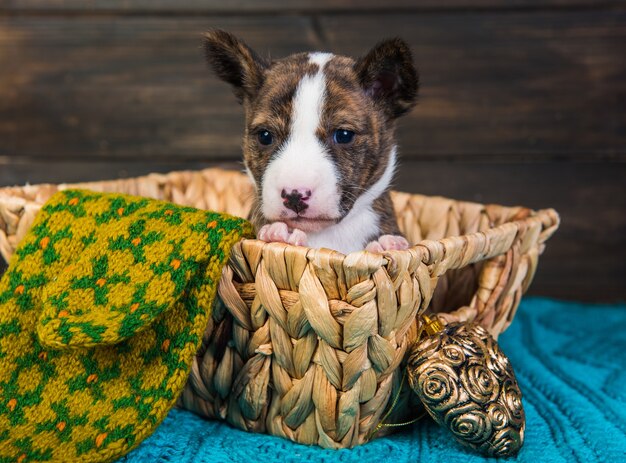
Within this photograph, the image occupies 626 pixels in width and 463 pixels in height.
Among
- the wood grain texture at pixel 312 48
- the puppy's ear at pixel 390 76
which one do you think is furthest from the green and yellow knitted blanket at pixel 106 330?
the wood grain texture at pixel 312 48

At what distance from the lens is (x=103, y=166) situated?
9.26 feet

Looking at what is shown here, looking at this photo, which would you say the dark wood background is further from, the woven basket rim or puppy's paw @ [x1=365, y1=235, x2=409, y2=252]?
puppy's paw @ [x1=365, y1=235, x2=409, y2=252]

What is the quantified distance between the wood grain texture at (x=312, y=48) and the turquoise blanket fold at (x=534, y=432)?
91cm

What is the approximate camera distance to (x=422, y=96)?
270 centimetres

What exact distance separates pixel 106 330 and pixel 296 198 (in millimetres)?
479

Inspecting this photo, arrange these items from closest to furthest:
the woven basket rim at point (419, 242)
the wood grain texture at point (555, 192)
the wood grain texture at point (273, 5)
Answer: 1. the woven basket rim at point (419, 242)
2. the wood grain texture at point (273, 5)
3. the wood grain texture at point (555, 192)

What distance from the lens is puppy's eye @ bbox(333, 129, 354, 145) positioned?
1630 mm

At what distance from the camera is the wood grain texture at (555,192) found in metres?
2.75

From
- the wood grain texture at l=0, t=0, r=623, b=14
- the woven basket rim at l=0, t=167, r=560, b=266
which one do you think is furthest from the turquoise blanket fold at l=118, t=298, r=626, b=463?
the wood grain texture at l=0, t=0, r=623, b=14

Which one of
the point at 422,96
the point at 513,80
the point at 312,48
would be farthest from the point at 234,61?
the point at 513,80

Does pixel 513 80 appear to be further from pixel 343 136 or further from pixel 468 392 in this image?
pixel 468 392

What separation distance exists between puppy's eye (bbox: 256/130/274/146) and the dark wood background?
1.09 meters

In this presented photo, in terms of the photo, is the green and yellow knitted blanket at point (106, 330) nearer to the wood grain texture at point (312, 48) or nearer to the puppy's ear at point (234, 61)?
the puppy's ear at point (234, 61)

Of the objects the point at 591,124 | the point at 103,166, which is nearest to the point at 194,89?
the point at 103,166
